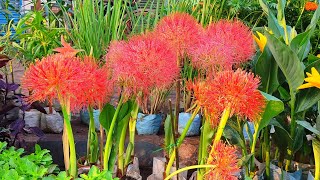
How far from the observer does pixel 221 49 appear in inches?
44.3

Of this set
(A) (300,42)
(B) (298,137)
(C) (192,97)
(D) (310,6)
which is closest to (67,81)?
(C) (192,97)

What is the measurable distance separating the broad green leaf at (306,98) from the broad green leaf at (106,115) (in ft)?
1.90

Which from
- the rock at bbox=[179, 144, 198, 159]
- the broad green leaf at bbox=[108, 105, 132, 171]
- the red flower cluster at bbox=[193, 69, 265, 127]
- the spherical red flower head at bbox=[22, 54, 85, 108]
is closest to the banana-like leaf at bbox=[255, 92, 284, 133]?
the red flower cluster at bbox=[193, 69, 265, 127]

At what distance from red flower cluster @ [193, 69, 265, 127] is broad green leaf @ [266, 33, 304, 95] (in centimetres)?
25

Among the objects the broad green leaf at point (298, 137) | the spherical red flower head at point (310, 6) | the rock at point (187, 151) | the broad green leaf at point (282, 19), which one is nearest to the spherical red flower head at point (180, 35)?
the broad green leaf at point (282, 19)

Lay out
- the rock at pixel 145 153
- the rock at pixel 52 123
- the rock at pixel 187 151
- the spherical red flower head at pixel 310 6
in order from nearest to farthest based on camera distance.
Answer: the rock at pixel 187 151 → the rock at pixel 145 153 → the rock at pixel 52 123 → the spherical red flower head at pixel 310 6

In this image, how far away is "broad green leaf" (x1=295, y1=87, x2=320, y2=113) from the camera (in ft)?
4.66

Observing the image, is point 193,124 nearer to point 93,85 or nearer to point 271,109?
point 271,109

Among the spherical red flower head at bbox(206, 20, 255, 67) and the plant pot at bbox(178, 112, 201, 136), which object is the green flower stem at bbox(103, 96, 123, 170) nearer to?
the spherical red flower head at bbox(206, 20, 255, 67)

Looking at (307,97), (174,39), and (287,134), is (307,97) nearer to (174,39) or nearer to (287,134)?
(287,134)

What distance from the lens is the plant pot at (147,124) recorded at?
7.46 feet

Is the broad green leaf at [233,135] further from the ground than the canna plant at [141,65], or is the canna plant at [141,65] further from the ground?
the canna plant at [141,65]

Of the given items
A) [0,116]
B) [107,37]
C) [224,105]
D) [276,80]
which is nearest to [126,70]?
[224,105]

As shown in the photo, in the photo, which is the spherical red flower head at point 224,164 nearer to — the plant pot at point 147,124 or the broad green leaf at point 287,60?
the broad green leaf at point 287,60
